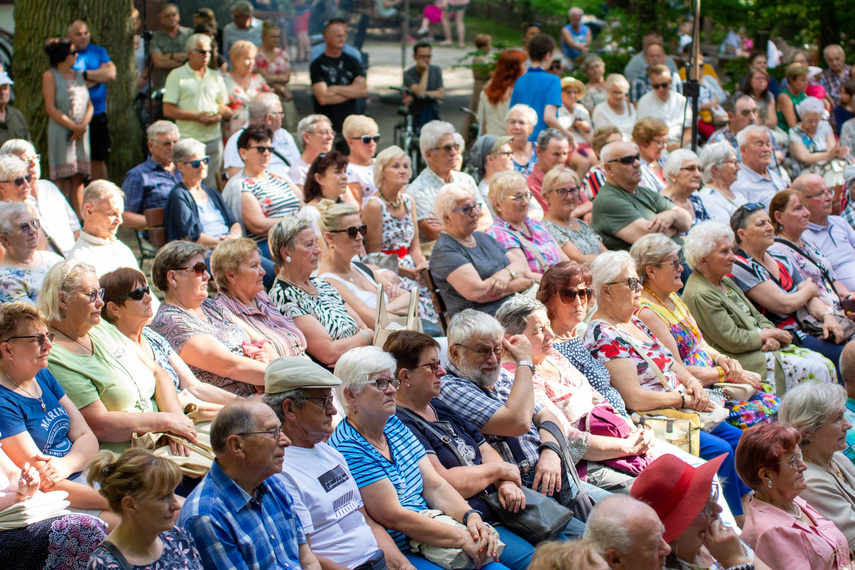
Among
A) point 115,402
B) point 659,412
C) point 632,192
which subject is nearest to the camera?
point 115,402

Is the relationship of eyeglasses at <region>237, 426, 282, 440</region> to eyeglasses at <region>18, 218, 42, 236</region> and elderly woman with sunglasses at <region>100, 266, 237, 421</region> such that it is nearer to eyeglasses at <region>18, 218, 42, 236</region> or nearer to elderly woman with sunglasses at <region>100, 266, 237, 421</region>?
elderly woman with sunglasses at <region>100, 266, 237, 421</region>

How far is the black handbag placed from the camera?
348 cm

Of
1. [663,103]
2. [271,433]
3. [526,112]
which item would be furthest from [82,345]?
[663,103]

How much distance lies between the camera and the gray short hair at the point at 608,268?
4.65 metres

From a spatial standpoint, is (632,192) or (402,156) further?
(632,192)

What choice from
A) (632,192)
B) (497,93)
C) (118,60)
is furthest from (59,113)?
(632,192)

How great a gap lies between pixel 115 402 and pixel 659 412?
2586 millimetres

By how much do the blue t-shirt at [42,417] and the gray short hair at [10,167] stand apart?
2.19 meters

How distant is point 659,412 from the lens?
4.49m

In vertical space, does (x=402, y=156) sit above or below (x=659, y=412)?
above

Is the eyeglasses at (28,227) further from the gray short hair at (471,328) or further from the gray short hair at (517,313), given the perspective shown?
the gray short hair at (517,313)

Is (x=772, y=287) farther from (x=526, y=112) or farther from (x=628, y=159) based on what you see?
(x=526, y=112)

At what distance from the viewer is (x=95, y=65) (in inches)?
323

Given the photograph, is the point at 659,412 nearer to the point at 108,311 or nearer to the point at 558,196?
the point at 558,196
